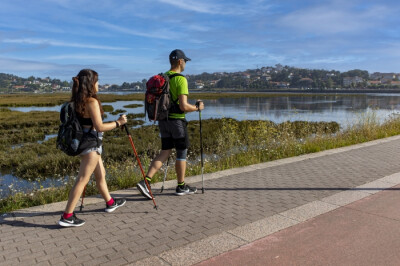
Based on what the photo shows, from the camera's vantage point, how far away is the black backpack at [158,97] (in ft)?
15.4

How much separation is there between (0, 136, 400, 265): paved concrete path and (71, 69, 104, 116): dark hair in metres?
1.41

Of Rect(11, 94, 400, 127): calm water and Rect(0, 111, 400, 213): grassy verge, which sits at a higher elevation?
Rect(0, 111, 400, 213): grassy verge

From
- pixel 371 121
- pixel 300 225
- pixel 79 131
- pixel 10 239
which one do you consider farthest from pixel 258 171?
pixel 371 121

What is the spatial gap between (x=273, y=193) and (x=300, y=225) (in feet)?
4.15

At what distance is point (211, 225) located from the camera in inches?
161

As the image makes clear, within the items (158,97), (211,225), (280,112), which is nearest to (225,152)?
(158,97)

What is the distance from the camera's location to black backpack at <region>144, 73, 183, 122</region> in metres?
4.70

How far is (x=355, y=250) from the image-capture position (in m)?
3.46

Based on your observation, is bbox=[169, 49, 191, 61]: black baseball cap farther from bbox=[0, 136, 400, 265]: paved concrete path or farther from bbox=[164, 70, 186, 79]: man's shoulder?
bbox=[0, 136, 400, 265]: paved concrete path

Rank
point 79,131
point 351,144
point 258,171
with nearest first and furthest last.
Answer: point 79,131 < point 258,171 < point 351,144

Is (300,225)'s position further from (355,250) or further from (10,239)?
(10,239)

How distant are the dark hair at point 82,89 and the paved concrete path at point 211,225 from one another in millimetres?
1408

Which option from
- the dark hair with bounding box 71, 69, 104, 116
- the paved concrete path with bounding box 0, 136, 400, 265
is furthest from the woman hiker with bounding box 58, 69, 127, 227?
the paved concrete path with bounding box 0, 136, 400, 265

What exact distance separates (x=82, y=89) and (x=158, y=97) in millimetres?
1128
